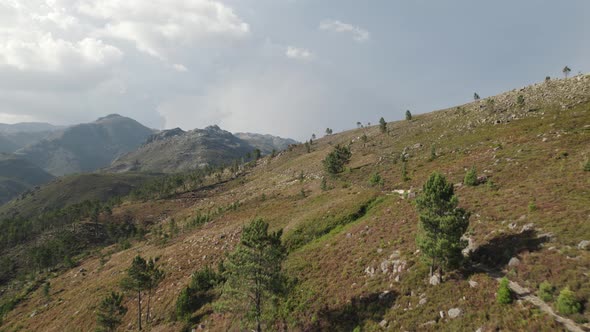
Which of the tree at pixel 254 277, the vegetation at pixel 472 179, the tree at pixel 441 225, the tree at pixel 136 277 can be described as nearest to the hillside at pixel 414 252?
the vegetation at pixel 472 179

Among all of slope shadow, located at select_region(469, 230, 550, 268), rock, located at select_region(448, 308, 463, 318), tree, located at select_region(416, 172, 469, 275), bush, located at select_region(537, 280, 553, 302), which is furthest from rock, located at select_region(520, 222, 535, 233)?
rock, located at select_region(448, 308, 463, 318)

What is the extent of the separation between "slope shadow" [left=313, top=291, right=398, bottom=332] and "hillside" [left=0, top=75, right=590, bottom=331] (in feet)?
0.37

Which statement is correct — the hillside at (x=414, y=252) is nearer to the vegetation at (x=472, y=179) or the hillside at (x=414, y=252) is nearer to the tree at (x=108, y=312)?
the vegetation at (x=472, y=179)

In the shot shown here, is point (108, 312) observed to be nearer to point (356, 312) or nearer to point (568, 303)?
point (356, 312)

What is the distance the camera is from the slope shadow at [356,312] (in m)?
24.1

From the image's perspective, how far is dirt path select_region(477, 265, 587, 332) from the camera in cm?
1589

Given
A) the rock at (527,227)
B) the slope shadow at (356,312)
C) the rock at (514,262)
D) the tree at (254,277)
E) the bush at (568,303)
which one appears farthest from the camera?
the tree at (254,277)

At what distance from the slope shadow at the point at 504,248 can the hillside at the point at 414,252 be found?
10 cm

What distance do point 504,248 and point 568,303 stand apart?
8.04 meters

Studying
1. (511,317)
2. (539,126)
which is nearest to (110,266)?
(511,317)

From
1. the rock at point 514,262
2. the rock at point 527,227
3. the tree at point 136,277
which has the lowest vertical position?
the tree at point 136,277

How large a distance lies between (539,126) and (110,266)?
367 feet

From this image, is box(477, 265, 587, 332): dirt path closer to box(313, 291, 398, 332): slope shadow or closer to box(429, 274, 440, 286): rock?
box(429, 274, 440, 286): rock

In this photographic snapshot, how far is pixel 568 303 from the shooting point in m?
16.4
